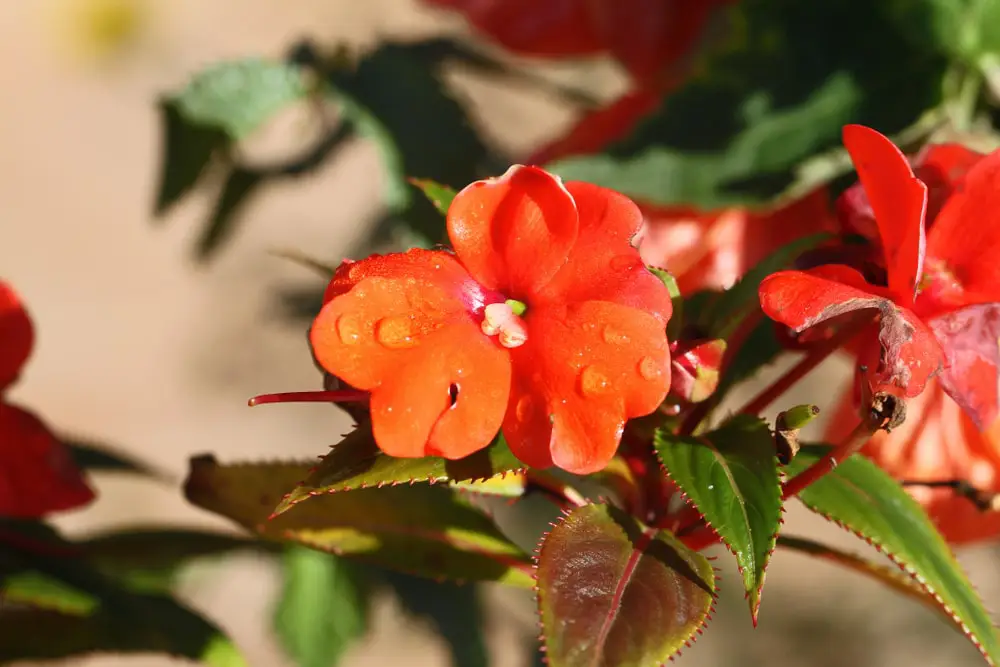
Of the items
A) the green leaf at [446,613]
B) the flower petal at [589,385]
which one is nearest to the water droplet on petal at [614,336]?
the flower petal at [589,385]

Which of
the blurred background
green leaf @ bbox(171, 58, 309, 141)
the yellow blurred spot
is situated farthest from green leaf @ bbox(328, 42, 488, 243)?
the yellow blurred spot

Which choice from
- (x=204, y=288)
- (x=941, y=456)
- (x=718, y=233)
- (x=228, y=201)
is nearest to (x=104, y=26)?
(x=204, y=288)

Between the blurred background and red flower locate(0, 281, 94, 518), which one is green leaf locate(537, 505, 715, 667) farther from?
the blurred background

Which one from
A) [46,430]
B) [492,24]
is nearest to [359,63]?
[492,24]

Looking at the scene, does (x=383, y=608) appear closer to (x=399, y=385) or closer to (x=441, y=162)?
(x=441, y=162)

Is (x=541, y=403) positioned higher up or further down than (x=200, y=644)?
higher up

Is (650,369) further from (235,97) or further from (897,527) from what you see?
(235,97)
